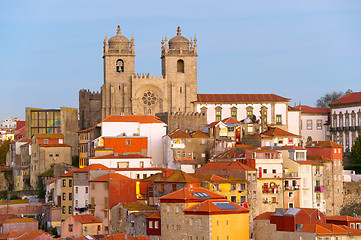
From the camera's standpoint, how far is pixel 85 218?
94.7 meters

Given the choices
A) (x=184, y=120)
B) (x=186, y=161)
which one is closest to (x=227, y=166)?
(x=186, y=161)

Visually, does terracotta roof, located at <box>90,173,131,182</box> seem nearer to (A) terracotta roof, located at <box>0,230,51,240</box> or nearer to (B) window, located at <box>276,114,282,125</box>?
(A) terracotta roof, located at <box>0,230,51,240</box>

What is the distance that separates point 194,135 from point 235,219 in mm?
30784

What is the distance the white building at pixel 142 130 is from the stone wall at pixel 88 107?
44.2ft

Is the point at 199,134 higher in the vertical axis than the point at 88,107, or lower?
lower

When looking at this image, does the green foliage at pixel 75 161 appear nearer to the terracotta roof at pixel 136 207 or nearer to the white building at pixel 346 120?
the terracotta roof at pixel 136 207

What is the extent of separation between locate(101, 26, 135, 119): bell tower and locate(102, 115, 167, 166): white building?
11600mm

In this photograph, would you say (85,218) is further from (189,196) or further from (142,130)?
(142,130)

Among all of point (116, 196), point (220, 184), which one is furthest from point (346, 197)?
point (116, 196)

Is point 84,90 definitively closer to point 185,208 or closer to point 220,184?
A: point 220,184

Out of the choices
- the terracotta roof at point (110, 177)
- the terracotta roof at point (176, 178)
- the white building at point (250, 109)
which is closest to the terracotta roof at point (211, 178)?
the terracotta roof at point (176, 178)

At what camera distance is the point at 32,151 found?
119m

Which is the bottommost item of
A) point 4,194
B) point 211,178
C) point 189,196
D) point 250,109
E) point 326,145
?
point 4,194

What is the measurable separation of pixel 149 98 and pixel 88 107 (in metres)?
8.35
